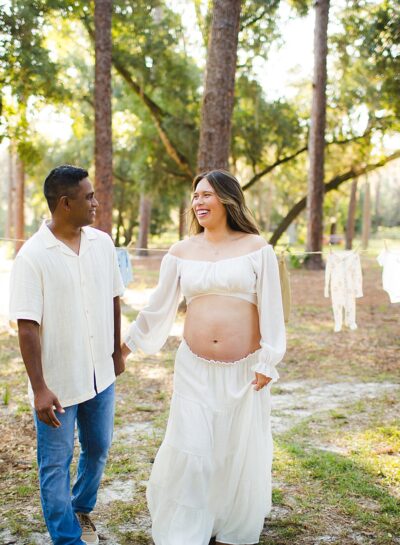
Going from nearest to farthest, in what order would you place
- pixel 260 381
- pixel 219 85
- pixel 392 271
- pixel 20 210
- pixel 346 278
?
pixel 260 381 → pixel 392 271 → pixel 346 278 → pixel 219 85 → pixel 20 210

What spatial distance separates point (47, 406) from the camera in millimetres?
2881

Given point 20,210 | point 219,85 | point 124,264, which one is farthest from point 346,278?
point 20,210

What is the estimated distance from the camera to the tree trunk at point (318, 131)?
55.8 ft

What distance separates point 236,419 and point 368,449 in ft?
6.92

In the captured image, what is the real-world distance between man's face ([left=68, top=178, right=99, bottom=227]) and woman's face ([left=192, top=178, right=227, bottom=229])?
0.67 meters

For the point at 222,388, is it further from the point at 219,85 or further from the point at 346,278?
the point at 219,85

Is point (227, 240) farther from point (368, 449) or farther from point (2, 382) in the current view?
point (2, 382)

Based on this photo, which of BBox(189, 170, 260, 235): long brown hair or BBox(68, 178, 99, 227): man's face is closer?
BBox(68, 178, 99, 227): man's face

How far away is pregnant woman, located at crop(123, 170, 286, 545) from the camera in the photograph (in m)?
3.37

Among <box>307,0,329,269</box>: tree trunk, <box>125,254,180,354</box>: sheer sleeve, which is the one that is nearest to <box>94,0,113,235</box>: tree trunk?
<box>307,0,329,269</box>: tree trunk

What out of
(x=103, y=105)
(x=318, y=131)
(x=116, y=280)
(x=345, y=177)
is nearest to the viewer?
(x=116, y=280)

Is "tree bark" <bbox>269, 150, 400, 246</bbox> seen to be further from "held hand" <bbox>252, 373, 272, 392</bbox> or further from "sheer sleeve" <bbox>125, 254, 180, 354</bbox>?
"held hand" <bbox>252, 373, 272, 392</bbox>

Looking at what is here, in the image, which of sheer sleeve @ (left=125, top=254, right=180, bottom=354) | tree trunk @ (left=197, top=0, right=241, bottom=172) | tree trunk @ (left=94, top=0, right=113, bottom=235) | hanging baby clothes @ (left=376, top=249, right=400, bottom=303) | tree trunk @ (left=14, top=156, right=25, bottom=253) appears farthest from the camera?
tree trunk @ (left=14, top=156, right=25, bottom=253)

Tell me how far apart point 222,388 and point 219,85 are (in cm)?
743
